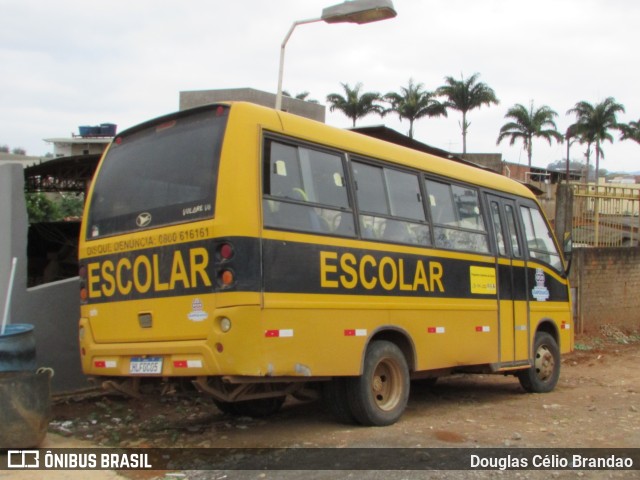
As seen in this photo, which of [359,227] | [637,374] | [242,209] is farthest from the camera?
[637,374]

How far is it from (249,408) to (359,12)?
20.8 feet

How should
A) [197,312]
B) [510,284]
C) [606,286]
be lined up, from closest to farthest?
1. [197,312]
2. [510,284]
3. [606,286]

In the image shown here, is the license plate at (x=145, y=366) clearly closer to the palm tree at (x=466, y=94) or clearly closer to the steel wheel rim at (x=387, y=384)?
the steel wheel rim at (x=387, y=384)

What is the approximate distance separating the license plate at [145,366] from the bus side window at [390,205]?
2.25m

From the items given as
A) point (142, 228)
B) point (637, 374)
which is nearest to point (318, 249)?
point (142, 228)

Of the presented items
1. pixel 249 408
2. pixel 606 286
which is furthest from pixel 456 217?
pixel 606 286

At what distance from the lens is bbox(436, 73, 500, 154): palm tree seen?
4394 cm

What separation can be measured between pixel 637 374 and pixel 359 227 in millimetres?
7291

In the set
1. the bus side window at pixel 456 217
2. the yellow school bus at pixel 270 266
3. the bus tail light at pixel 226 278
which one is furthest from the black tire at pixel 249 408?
the bus side window at pixel 456 217

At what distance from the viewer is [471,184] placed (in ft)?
27.8

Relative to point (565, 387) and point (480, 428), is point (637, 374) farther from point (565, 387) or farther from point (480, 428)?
point (480, 428)

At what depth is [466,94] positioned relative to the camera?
145 feet

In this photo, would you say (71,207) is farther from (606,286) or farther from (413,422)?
(413,422)

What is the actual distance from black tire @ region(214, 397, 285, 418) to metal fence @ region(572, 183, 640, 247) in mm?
11070
